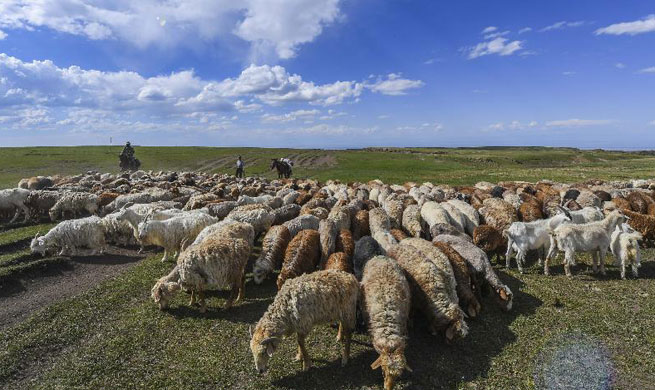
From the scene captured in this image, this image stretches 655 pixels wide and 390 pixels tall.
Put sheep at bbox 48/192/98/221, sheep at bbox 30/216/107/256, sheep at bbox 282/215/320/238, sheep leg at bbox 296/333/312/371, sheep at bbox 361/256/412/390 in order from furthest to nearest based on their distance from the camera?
sheep at bbox 48/192/98/221 < sheep at bbox 30/216/107/256 < sheep at bbox 282/215/320/238 < sheep leg at bbox 296/333/312/371 < sheep at bbox 361/256/412/390

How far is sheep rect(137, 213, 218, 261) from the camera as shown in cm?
1554

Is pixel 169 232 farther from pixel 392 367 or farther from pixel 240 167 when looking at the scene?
pixel 240 167

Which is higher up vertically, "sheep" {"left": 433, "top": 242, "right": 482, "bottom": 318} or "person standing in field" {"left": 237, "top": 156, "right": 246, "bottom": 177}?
"person standing in field" {"left": 237, "top": 156, "right": 246, "bottom": 177}

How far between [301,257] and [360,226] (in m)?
5.31

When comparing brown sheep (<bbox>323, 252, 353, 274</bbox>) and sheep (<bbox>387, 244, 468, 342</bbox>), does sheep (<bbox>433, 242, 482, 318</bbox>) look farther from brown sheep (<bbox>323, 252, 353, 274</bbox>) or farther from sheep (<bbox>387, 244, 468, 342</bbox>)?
brown sheep (<bbox>323, 252, 353, 274</bbox>)

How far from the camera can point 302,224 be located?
16094 mm

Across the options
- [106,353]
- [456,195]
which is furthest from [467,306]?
[456,195]

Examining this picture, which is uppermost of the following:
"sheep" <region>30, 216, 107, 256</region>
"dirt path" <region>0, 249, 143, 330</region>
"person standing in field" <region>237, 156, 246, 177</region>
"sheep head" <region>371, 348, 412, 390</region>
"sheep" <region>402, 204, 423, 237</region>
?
"person standing in field" <region>237, 156, 246, 177</region>

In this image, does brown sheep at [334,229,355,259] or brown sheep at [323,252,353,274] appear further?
brown sheep at [334,229,355,259]

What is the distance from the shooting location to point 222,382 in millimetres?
8062

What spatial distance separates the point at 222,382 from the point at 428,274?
5.88m

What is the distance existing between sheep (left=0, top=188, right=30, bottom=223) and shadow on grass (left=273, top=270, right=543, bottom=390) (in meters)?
23.5

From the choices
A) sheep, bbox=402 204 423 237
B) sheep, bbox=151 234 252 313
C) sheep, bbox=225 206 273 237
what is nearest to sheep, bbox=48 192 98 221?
sheep, bbox=225 206 273 237

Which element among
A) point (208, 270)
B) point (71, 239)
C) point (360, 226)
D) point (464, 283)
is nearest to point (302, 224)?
point (360, 226)
